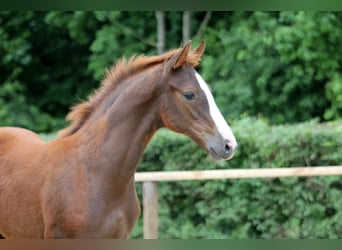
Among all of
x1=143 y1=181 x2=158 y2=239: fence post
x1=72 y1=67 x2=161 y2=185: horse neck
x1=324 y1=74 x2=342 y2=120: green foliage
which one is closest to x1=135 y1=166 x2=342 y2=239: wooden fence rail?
x1=143 y1=181 x2=158 y2=239: fence post

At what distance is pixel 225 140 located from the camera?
2.51m

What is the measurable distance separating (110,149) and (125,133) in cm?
11

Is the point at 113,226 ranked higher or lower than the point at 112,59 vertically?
higher

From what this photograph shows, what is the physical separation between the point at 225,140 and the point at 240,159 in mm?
3351

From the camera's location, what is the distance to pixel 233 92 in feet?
28.0

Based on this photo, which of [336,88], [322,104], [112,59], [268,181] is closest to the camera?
[268,181]

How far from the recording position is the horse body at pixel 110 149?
258 cm

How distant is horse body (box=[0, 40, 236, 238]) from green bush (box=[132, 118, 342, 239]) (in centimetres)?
294

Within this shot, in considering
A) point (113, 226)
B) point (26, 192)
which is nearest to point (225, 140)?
point (113, 226)

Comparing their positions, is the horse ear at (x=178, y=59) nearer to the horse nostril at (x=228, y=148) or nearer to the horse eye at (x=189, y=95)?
the horse eye at (x=189, y=95)

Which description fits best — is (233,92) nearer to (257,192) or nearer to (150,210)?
(257,192)

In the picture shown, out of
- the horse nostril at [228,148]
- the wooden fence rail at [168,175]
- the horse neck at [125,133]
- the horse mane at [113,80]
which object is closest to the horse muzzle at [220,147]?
the horse nostril at [228,148]

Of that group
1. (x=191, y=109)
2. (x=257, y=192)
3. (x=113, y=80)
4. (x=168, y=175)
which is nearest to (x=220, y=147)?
(x=191, y=109)
